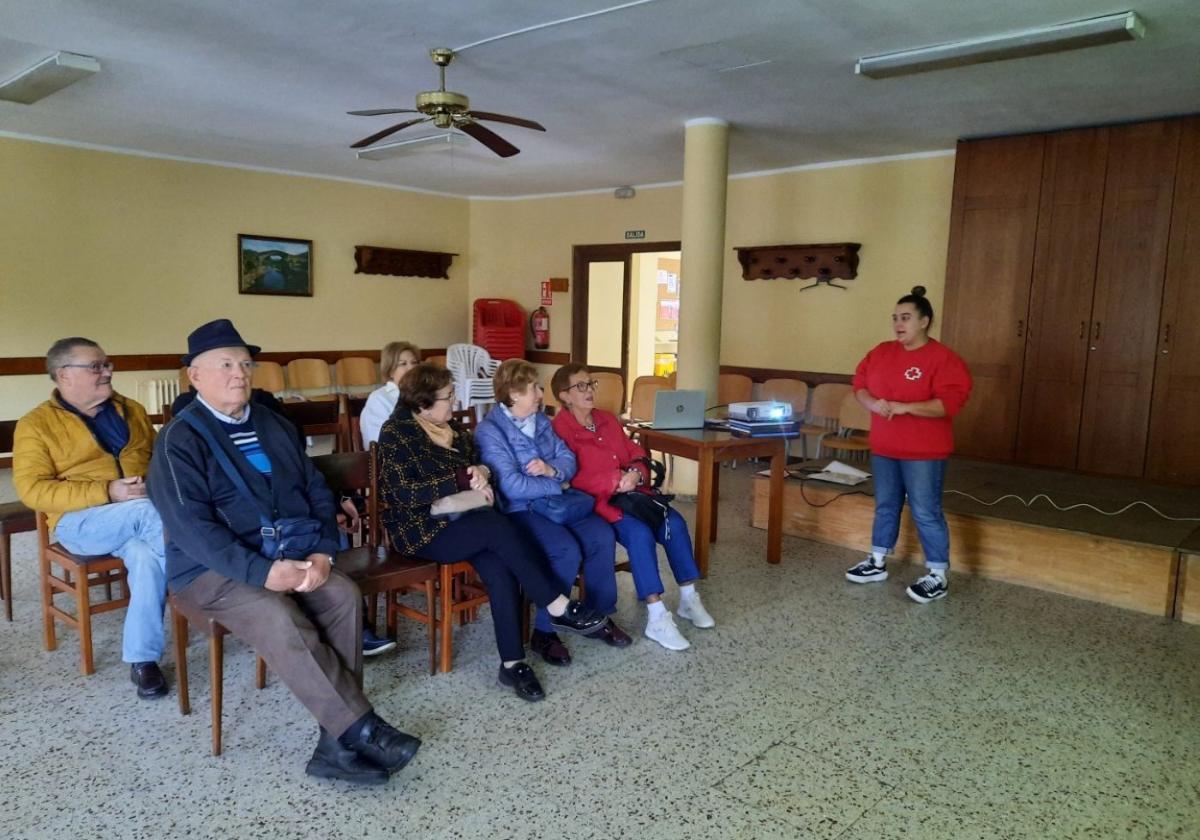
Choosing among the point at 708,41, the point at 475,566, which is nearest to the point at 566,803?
the point at 475,566

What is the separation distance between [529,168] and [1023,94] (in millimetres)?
4062

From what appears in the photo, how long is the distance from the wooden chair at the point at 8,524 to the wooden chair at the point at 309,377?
4.48 m

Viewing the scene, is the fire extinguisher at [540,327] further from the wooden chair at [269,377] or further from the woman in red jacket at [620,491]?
the woman in red jacket at [620,491]

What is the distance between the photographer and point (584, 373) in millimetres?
3461

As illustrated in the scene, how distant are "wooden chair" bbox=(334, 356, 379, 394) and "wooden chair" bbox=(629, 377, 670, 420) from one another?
2.96 metres

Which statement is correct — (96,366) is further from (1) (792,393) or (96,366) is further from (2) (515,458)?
(1) (792,393)

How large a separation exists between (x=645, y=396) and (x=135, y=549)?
4.60 m

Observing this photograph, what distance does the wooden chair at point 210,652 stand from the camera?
2410 millimetres

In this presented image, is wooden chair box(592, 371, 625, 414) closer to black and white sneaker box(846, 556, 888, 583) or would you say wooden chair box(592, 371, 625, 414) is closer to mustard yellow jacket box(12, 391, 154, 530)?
black and white sneaker box(846, 556, 888, 583)

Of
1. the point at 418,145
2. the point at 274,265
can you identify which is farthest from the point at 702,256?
the point at 274,265

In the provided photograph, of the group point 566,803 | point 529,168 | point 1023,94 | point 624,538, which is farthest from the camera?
point 529,168

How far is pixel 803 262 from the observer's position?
705 centimetres

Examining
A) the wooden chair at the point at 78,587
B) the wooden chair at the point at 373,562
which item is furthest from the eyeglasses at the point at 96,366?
the wooden chair at the point at 373,562

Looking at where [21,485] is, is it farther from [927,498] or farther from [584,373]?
[927,498]
